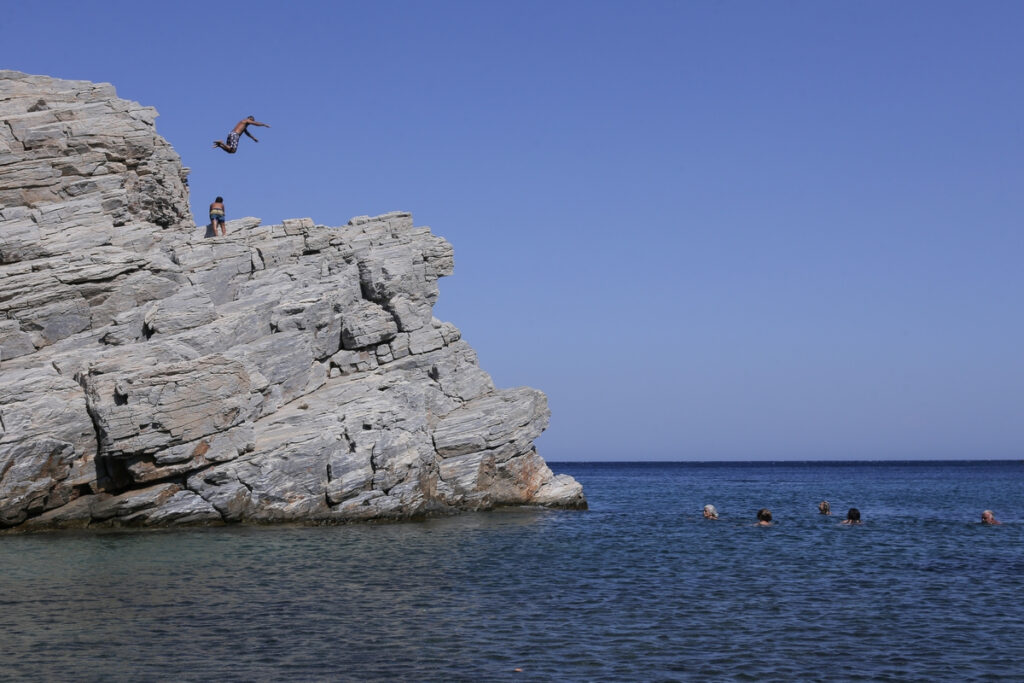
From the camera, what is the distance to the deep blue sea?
60.5ft

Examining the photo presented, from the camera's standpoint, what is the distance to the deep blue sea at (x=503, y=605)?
1844cm

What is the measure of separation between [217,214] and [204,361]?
11659mm

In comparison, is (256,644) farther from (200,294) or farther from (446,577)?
(200,294)

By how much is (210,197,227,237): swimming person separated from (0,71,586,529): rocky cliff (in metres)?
0.98

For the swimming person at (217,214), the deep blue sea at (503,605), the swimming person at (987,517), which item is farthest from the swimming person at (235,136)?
the swimming person at (987,517)

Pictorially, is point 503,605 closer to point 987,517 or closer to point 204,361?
point 204,361

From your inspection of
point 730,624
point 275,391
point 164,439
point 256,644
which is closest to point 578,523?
point 275,391

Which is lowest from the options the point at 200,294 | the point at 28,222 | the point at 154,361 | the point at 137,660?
the point at 137,660

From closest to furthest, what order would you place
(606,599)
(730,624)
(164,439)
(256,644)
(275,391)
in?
(256,644) < (730,624) < (606,599) < (164,439) < (275,391)

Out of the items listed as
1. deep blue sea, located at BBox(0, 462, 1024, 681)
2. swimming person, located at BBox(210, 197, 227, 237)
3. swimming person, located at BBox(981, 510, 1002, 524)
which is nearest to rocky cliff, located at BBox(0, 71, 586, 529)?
swimming person, located at BBox(210, 197, 227, 237)

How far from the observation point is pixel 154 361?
130ft

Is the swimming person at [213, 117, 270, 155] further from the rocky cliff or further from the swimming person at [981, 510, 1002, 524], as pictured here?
the swimming person at [981, 510, 1002, 524]

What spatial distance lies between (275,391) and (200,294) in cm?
579

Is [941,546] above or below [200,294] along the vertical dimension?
below
